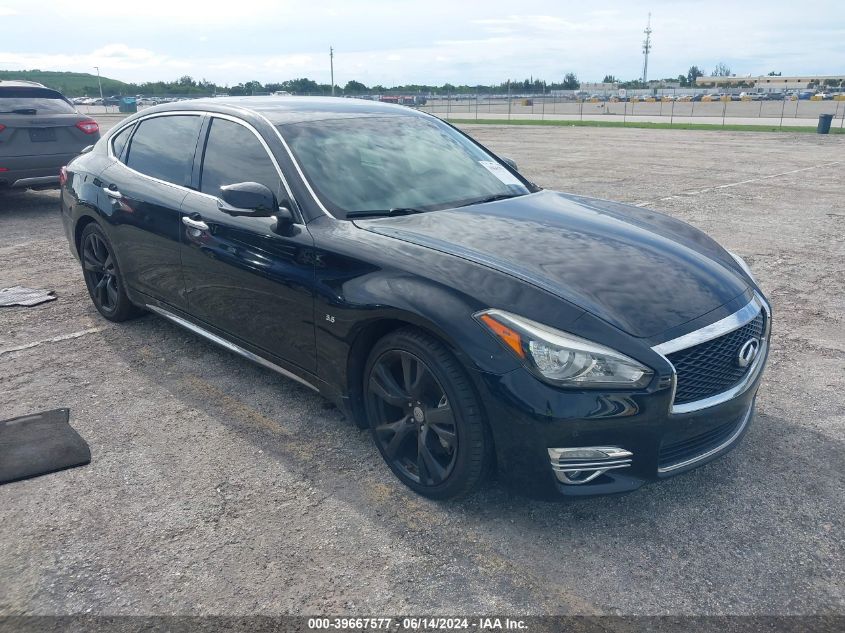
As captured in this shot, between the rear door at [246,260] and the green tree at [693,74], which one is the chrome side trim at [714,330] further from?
the green tree at [693,74]

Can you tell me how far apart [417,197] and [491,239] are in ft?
2.30

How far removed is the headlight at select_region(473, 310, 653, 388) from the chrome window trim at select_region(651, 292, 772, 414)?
15cm

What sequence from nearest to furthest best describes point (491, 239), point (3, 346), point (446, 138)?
point (491, 239) < point (446, 138) < point (3, 346)

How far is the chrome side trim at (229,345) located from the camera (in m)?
3.83

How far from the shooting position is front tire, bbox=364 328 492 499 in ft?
9.48

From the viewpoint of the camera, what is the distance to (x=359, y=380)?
Answer: 3.45 meters

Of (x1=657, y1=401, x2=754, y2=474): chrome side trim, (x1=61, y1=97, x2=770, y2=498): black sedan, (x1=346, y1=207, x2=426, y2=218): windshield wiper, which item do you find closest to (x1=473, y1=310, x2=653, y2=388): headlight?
(x1=61, y1=97, x2=770, y2=498): black sedan

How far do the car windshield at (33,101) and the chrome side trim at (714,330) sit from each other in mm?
9564

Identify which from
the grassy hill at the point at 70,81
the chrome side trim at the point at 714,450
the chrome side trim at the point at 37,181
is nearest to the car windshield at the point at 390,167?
the chrome side trim at the point at 714,450

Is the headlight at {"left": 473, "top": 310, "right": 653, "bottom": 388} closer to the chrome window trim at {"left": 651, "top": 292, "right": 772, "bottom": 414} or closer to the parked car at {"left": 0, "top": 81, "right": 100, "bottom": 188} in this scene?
the chrome window trim at {"left": 651, "top": 292, "right": 772, "bottom": 414}

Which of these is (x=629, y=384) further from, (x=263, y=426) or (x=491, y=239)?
(x=263, y=426)

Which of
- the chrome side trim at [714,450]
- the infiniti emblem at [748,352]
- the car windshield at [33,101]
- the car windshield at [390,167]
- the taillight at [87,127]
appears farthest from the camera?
the taillight at [87,127]

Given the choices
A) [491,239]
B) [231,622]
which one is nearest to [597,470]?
[491,239]

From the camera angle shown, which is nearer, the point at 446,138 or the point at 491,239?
the point at 491,239
